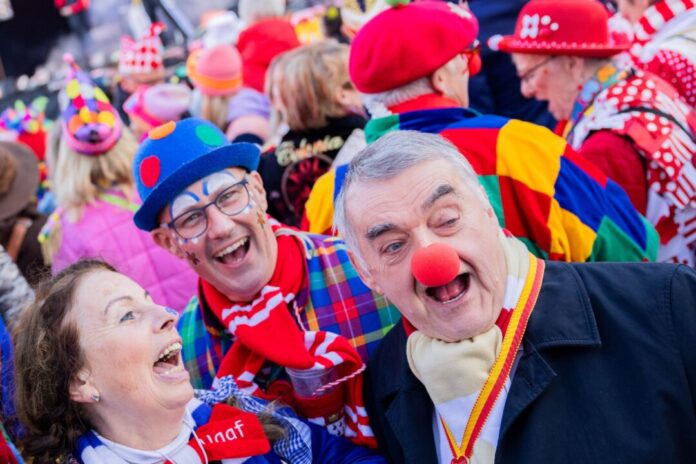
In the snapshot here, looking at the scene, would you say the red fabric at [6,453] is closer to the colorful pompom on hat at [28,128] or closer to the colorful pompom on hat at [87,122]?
the colorful pompom on hat at [87,122]

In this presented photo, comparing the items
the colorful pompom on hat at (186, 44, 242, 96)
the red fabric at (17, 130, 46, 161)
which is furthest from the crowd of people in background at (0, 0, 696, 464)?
the red fabric at (17, 130, 46, 161)

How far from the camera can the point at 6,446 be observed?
6.10 feet

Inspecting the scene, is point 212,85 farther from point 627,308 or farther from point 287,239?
point 627,308

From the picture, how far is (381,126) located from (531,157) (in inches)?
23.4

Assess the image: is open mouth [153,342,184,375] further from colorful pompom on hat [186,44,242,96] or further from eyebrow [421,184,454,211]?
colorful pompom on hat [186,44,242,96]

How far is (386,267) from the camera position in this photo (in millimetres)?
1916

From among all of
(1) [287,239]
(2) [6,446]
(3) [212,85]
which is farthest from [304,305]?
(3) [212,85]

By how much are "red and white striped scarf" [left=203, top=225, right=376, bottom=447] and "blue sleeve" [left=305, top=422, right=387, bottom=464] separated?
0.04 metres

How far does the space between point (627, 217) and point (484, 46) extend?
2.22 m

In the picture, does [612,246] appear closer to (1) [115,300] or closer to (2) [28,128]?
(1) [115,300]

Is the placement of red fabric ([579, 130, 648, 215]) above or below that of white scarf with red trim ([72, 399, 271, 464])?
below

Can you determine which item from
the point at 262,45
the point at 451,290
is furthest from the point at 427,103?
the point at 262,45

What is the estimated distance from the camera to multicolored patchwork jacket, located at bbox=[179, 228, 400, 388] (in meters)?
2.59

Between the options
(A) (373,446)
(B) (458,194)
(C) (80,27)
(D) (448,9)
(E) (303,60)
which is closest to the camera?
(B) (458,194)
